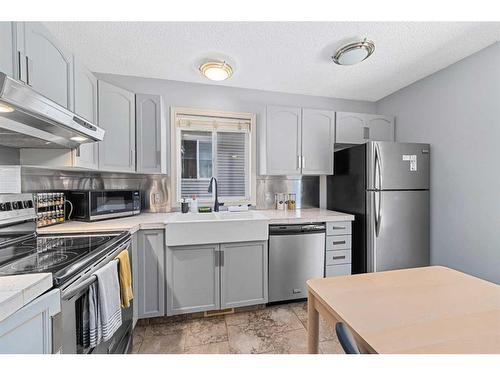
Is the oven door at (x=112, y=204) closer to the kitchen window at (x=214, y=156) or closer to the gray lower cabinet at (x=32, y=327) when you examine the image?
the kitchen window at (x=214, y=156)

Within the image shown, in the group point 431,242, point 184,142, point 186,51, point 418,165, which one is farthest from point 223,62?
point 431,242

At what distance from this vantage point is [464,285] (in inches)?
36.6

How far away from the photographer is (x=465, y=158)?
194cm

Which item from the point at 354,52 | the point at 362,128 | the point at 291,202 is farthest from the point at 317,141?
the point at 354,52

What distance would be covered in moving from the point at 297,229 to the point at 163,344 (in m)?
1.48

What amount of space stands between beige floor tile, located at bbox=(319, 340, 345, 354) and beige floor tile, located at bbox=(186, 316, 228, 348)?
745 mm

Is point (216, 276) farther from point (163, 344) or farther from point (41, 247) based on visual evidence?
point (41, 247)

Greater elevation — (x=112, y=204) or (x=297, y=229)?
(x=112, y=204)

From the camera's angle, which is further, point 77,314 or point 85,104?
point 85,104

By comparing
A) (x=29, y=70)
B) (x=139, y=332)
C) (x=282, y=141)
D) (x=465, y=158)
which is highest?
(x=29, y=70)

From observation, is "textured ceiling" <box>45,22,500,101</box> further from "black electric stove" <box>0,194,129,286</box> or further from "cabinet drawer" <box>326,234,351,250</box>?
"cabinet drawer" <box>326,234,351,250</box>

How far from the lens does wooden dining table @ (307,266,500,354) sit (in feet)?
1.92

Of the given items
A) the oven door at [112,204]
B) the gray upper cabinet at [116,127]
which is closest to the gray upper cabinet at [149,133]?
the gray upper cabinet at [116,127]

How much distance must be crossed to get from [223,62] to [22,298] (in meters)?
2.06
